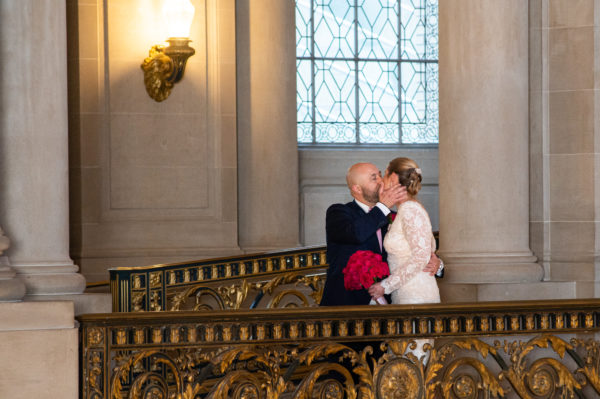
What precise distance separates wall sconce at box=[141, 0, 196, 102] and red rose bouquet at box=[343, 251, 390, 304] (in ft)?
15.1

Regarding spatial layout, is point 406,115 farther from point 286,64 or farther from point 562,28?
point 562,28

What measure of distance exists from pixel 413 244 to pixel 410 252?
0.34ft

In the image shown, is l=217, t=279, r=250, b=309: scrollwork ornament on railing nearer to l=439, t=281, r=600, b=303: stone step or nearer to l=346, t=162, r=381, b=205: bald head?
l=439, t=281, r=600, b=303: stone step

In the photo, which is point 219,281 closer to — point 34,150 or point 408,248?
point 408,248

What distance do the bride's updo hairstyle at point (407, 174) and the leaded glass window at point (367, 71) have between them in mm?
6333

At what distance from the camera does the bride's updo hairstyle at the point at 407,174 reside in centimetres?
612

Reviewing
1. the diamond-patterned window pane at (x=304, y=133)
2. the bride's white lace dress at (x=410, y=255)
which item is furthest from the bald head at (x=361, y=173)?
the diamond-patterned window pane at (x=304, y=133)

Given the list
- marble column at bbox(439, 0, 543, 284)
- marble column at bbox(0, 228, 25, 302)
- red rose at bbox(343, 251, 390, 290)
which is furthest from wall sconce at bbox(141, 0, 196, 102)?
marble column at bbox(0, 228, 25, 302)

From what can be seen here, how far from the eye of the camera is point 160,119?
10.3 meters

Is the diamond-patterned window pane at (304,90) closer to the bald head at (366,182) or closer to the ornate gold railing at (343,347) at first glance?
the bald head at (366,182)

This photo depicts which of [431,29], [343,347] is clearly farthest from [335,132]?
[343,347]

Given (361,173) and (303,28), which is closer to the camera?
(361,173)

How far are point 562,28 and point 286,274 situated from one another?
3.21 m

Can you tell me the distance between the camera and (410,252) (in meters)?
6.09
